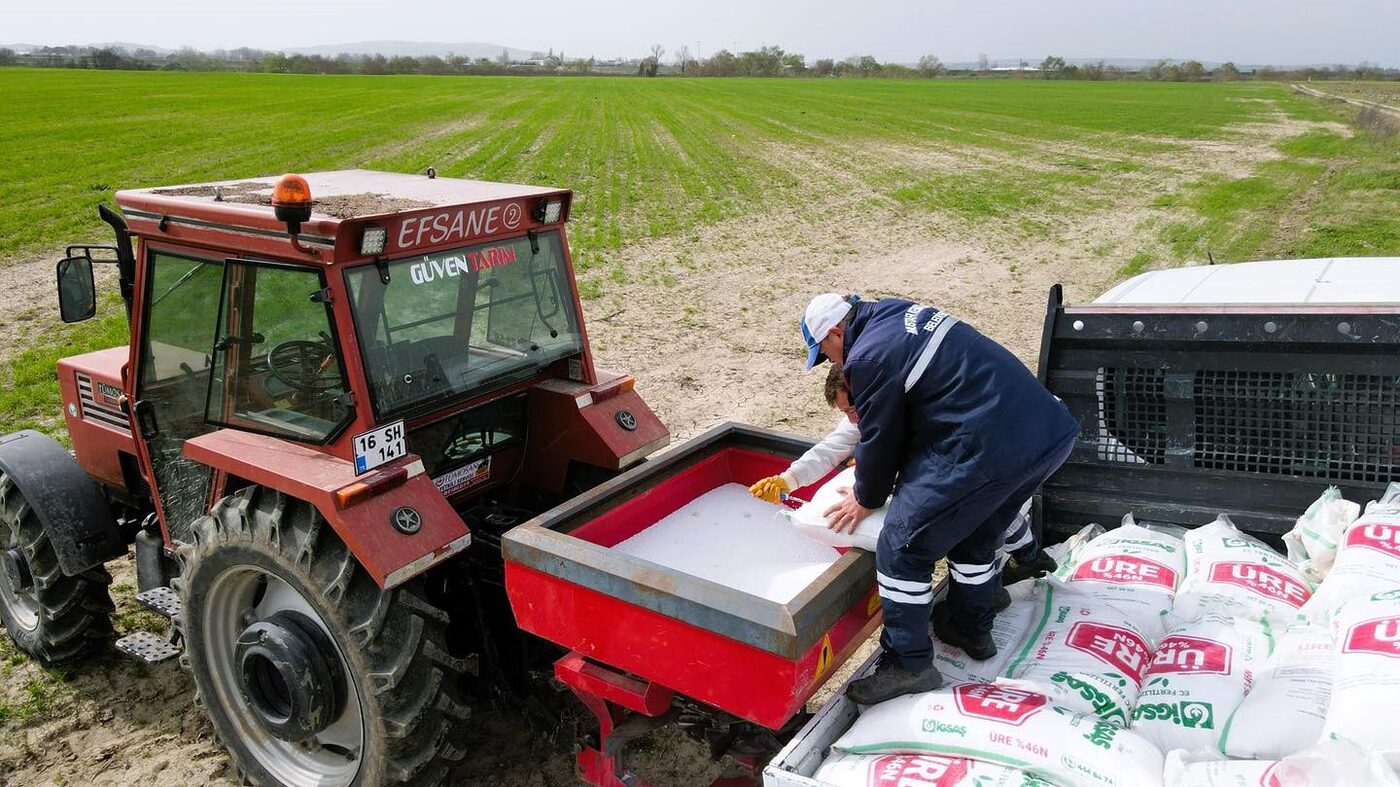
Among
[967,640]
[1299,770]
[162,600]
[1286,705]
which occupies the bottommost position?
[162,600]

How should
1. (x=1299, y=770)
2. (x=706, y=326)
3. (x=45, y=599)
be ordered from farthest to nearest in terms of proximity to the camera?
(x=706, y=326)
(x=45, y=599)
(x=1299, y=770)

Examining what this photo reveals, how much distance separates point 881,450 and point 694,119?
122 feet

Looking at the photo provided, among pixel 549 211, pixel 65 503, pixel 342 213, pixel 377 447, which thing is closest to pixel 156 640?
pixel 65 503

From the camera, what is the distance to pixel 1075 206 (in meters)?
19.1

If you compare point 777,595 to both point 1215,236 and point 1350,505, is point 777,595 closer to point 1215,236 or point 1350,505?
point 1350,505

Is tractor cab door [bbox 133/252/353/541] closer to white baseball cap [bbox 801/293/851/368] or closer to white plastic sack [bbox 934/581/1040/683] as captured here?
white baseball cap [bbox 801/293/851/368]

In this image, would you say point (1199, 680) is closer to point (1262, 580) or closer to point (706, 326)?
point (1262, 580)

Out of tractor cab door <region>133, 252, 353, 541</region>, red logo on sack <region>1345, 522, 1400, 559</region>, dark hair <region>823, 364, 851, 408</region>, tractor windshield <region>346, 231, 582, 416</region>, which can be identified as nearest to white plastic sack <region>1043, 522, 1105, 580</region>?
red logo on sack <region>1345, 522, 1400, 559</region>

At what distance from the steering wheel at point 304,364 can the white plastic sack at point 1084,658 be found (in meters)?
2.54

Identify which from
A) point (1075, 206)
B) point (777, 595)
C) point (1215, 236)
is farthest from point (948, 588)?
point (1075, 206)

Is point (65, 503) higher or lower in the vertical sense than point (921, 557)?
lower

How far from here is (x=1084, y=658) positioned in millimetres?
3244

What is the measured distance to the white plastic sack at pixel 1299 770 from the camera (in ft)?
7.55

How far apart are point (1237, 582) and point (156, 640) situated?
14.4 feet
